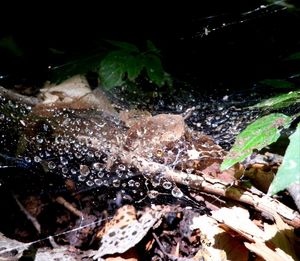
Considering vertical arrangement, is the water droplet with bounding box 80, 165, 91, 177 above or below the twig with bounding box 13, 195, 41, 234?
→ above

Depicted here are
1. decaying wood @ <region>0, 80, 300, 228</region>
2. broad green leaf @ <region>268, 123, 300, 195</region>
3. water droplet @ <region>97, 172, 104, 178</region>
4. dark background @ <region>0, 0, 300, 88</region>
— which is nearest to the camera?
broad green leaf @ <region>268, 123, 300, 195</region>

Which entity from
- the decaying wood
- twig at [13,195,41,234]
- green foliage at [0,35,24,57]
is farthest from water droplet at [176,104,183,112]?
green foliage at [0,35,24,57]

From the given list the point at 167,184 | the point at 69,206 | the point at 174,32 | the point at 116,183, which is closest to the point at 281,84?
the point at 167,184

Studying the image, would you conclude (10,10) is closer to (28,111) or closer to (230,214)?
(28,111)

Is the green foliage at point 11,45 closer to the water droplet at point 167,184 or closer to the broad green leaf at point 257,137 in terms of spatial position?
the water droplet at point 167,184

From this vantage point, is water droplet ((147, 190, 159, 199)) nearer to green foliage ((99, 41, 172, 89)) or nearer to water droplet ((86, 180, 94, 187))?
water droplet ((86, 180, 94, 187))

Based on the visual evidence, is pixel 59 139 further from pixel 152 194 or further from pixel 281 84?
pixel 281 84

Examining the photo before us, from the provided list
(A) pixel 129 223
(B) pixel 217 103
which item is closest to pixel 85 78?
(B) pixel 217 103
